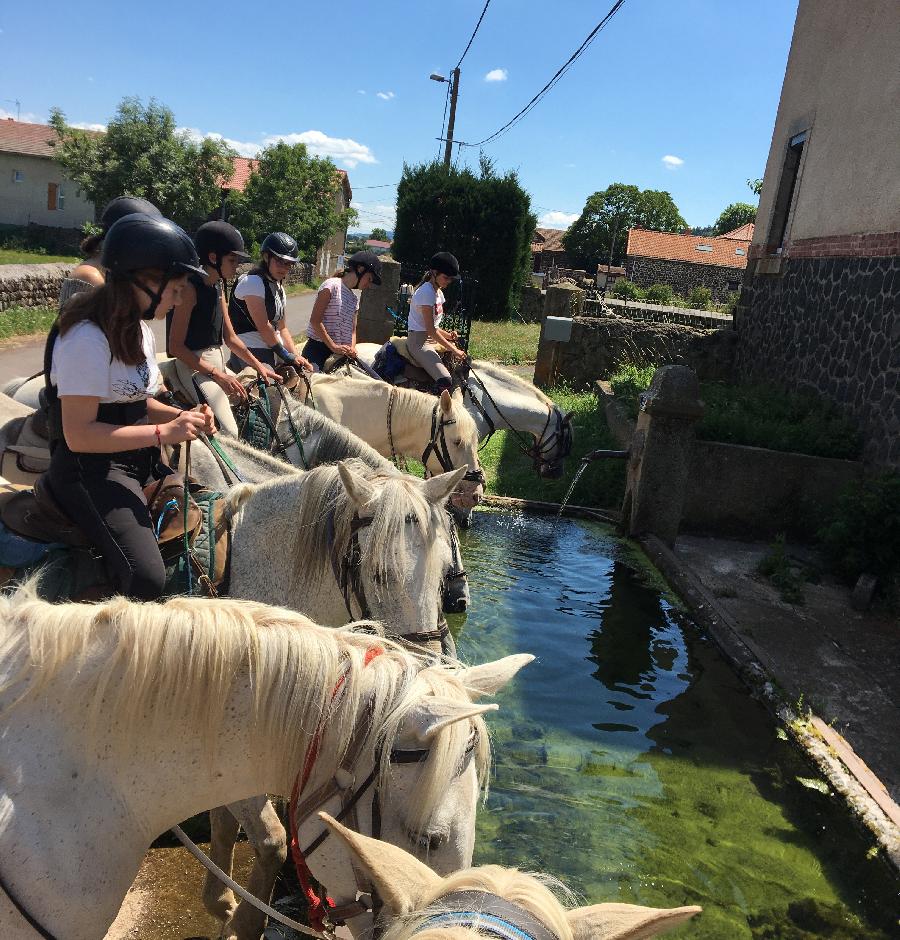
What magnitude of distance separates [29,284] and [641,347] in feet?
40.5

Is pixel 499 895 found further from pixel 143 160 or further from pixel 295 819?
pixel 143 160

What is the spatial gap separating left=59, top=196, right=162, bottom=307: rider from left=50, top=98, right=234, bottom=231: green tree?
32386mm

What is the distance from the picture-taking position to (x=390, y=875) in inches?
53.8

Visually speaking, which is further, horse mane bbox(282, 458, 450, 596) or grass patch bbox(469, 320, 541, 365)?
grass patch bbox(469, 320, 541, 365)

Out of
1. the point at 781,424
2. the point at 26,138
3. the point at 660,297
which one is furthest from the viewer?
the point at 26,138

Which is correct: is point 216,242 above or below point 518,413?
above

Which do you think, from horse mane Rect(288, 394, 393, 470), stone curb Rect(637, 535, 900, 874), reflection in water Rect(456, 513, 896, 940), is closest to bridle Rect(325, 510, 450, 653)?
horse mane Rect(288, 394, 393, 470)

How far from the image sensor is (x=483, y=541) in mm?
7652

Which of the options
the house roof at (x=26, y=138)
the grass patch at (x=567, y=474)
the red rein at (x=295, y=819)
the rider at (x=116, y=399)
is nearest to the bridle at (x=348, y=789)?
the red rein at (x=295, y=819)

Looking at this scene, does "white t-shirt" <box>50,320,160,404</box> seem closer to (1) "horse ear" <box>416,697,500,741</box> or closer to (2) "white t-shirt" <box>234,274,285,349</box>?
Answer: (1) "horse ear" <box>416,697,500,741</box>

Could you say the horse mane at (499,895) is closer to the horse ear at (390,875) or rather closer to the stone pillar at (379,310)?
the horse ear at (390,875)

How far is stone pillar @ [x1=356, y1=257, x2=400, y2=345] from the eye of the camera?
1291 centimetres

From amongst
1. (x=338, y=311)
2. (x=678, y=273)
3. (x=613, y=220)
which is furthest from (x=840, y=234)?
(x=613, y=220)

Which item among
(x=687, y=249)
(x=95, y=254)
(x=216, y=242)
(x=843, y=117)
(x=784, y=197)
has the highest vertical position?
(x=687, y=249)
